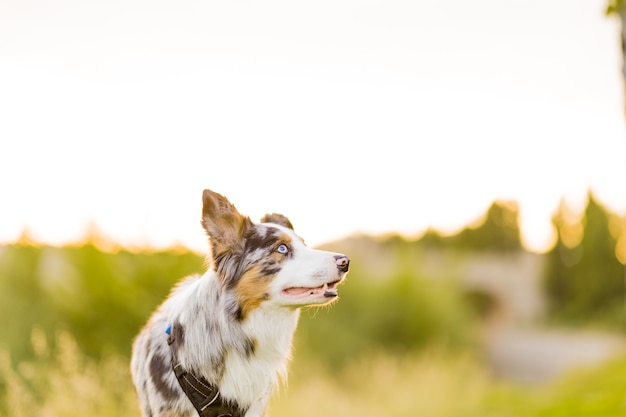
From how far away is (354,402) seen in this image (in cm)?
1325

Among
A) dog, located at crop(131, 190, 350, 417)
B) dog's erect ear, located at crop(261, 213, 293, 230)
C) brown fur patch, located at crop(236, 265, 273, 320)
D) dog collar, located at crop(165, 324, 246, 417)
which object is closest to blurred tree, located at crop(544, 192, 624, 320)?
dog's erect ear, located at crop(261, 213, 293, 230)

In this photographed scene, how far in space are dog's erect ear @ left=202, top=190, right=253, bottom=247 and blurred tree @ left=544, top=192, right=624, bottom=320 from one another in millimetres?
35204

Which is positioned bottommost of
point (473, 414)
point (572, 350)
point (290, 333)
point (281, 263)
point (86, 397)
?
point (572, 350)

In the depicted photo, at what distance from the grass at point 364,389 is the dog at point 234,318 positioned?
1087 millimetres

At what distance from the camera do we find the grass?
8891 mm

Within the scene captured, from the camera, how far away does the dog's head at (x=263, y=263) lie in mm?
4484

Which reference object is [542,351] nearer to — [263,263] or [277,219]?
[277,219]

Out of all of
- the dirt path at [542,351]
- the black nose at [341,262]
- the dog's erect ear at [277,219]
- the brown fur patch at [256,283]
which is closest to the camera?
the black nose at [341,262]

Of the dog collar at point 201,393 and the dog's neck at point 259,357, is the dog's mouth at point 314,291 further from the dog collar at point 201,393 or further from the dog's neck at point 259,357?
the dog collar at point 201,393

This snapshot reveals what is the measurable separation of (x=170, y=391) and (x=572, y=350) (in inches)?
1082

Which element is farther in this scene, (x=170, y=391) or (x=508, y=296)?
A: (x=508, y=296)

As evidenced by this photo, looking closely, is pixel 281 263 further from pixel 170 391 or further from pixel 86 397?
pixel 86 397

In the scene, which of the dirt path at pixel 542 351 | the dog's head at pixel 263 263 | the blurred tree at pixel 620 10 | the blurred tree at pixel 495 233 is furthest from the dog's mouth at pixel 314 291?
the blurred tree at pixel 495 233

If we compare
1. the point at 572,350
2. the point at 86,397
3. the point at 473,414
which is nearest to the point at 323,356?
the point at 473,414
